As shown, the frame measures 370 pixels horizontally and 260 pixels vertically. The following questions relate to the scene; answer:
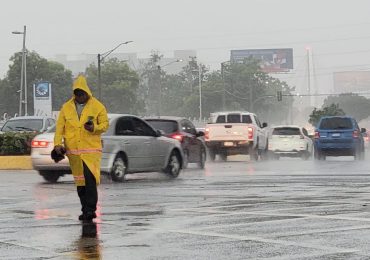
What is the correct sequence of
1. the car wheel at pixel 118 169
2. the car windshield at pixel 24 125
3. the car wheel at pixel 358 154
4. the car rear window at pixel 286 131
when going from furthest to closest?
the car rear window at pixel 286 131, the car wheel at pixel 358 154, the car windshield at pixel 24 125, the car wheel at pixel 118 169

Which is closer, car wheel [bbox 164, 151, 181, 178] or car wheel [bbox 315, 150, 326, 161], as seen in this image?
car wheel [bbox 164, 151, 181, 178]

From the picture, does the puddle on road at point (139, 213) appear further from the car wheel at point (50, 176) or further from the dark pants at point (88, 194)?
the car wheel at point (50, 176)

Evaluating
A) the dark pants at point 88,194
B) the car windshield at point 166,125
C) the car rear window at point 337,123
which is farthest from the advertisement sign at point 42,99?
the dark pants at point 88,194

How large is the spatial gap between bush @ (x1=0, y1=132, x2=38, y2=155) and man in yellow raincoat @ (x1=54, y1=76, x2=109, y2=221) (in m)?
14.9

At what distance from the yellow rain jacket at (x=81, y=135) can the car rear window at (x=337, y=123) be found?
23.3m

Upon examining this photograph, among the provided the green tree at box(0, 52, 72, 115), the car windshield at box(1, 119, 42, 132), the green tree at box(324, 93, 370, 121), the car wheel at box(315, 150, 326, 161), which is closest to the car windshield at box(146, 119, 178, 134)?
the car windshield at box(1, 119, 42, 132)

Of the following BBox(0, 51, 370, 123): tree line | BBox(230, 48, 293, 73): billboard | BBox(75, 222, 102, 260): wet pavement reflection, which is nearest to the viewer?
BBox(75, 222, 102, 260): wet pavement reflection

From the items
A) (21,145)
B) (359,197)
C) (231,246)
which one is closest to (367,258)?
(231,246)

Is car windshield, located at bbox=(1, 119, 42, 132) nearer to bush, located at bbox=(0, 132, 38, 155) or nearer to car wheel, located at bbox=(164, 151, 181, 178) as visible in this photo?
bush, located at bbox=(0, 132, 38, 155)

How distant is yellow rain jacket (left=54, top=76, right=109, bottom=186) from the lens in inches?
404

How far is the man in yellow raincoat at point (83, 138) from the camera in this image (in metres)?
10.2

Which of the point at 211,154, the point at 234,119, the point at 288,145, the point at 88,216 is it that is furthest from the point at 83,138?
the point at 288,145

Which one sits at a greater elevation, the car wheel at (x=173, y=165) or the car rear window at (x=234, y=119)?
the car rear window at (x=234, y=119)

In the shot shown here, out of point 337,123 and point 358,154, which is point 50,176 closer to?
point 337,123
